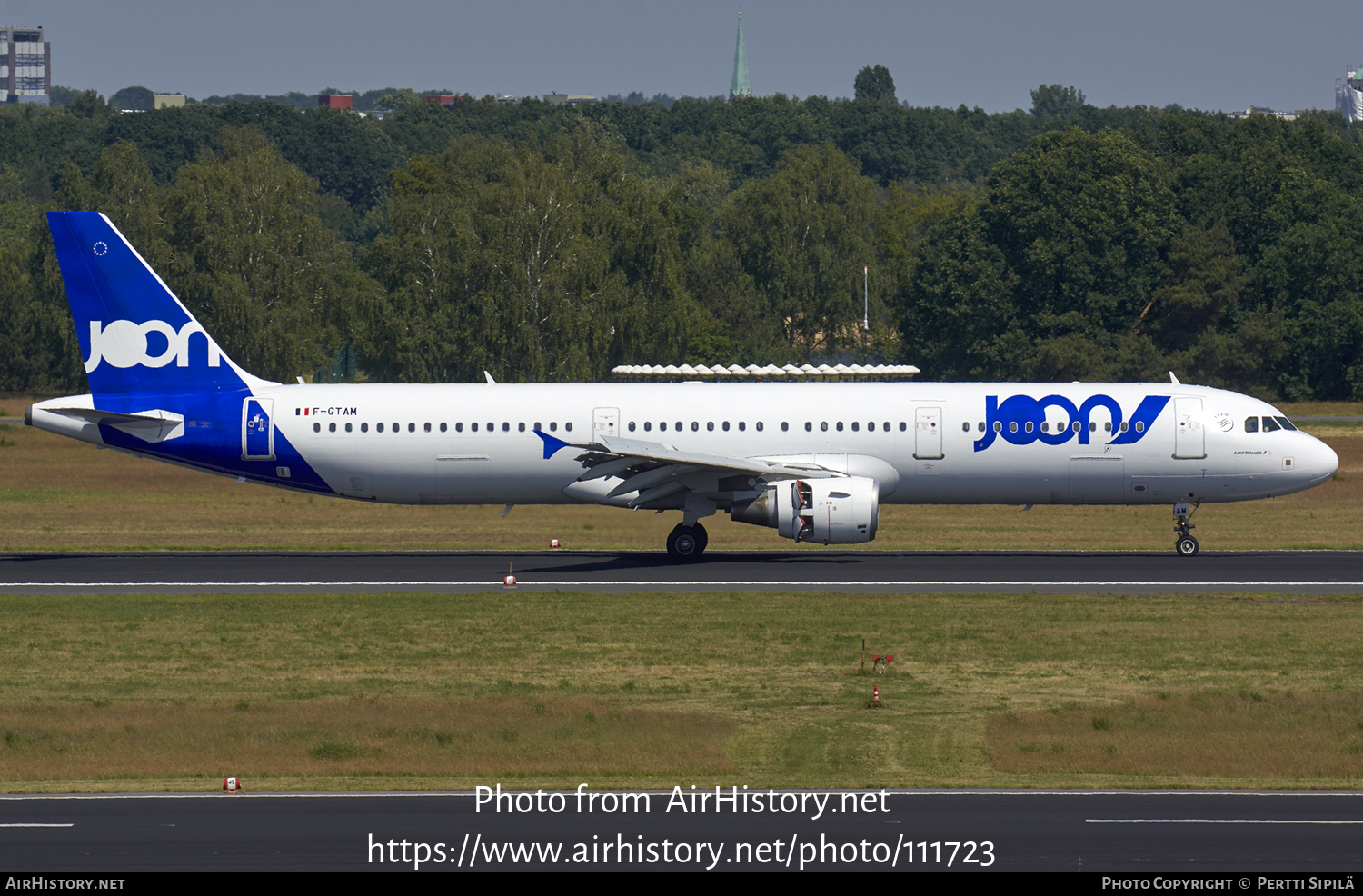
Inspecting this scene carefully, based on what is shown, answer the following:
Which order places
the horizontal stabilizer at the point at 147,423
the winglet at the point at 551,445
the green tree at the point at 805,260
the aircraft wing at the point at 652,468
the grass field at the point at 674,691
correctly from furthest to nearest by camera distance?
the green tree at the point at 805,260 < the winglet at the point at 551,445 < the horizontal stabilizer at the point at 147,423 < the aircraft wing at the point at 652,468 < the grass field at the point at 674,691

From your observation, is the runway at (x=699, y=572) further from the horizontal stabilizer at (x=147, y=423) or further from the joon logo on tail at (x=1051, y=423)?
the horizontal stabilizer at (x=147, y=423)

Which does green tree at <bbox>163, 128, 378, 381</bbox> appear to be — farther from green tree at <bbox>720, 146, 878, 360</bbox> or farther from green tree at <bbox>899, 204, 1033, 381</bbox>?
green tree at <bbox>899, 204, 1033, 381</bbox>

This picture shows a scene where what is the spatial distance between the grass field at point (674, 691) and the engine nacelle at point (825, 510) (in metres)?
4.30

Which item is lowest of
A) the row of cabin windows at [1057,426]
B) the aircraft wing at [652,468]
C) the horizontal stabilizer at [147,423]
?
the aircraft wing at [652,468]

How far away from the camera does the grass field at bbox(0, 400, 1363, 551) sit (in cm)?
4572

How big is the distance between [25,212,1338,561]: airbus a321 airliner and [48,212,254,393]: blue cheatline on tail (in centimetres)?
5

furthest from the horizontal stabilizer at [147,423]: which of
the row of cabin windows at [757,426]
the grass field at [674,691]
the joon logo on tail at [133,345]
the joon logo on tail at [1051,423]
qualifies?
the joon logo on tail at [1051,423]

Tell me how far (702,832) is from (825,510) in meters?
21.8

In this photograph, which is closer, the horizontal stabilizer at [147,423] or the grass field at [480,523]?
the horizontal stabilizer at [147,423]

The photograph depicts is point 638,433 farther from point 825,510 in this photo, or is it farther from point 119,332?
point 119,332

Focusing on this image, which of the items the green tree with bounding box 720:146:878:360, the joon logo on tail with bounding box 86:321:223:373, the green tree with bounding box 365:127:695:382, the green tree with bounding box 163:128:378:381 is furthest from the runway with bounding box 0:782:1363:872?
the green tree with bounding box 720:146:878:360

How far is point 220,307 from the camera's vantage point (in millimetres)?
97500

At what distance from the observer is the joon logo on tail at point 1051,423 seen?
40.3 m

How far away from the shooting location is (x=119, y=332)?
4138 cm
